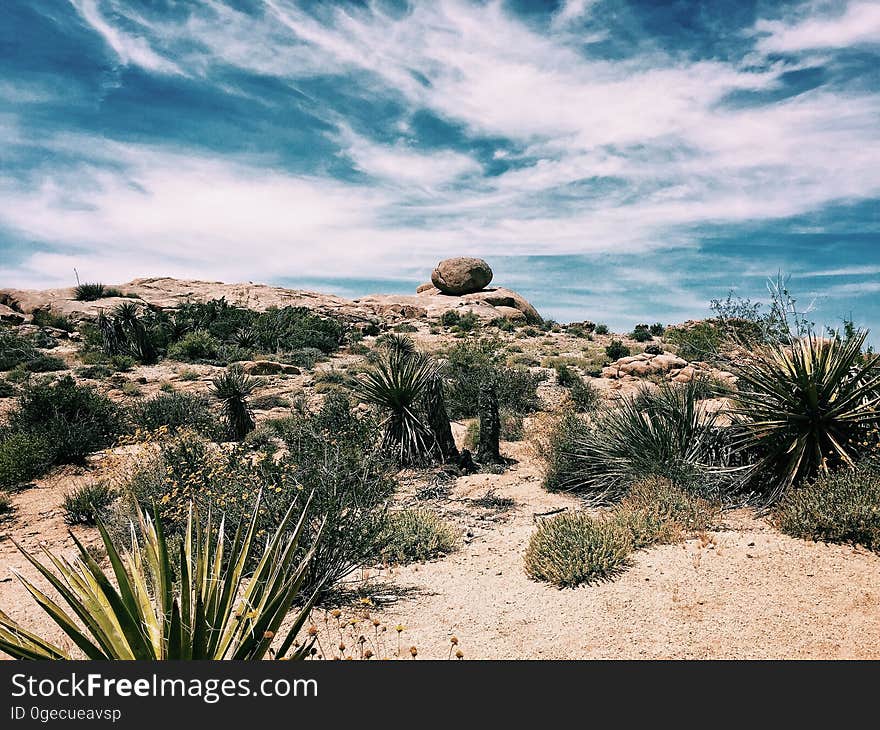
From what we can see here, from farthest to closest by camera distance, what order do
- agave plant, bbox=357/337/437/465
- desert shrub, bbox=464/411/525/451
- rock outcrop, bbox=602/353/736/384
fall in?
rock outcrop, bbox=602/353/736/384 < desert shrub, bbox=464/411/525/451 < agave plant, bbox=357/337/437/465

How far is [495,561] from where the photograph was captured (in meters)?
6.85

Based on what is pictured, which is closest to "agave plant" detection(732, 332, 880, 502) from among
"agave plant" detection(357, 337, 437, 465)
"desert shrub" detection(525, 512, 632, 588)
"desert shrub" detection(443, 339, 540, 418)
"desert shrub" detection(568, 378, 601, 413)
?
"desert shrub" detection(525, 512, 632, 588)

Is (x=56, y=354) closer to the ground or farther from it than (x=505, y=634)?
farther from it

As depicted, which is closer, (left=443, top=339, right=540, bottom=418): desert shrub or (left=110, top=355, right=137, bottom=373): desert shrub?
(left=443, top=339, right=540, bottom=418): desert shrub

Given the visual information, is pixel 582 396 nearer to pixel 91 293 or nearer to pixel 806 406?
pixel 806 406

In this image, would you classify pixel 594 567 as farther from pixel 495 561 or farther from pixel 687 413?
pixel 687 413

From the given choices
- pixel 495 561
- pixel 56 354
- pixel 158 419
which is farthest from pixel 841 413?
pixel 56 354

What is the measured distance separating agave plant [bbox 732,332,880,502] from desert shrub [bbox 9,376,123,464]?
12393 mm

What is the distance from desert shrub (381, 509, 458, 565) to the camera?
22.7ft

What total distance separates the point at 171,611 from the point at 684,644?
3774mm

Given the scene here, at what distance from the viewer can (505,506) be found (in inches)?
366

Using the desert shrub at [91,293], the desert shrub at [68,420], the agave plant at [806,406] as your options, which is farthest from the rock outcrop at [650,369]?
the desert shrub at [91,293]

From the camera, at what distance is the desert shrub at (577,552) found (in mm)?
5723

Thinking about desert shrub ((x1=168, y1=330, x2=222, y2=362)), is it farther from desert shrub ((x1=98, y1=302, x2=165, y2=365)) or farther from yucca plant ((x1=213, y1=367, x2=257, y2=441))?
yucca plant ((x1=213, y1=367, x2=257, y2=441))
